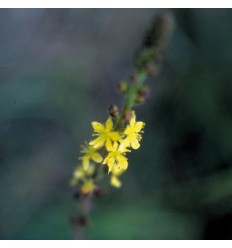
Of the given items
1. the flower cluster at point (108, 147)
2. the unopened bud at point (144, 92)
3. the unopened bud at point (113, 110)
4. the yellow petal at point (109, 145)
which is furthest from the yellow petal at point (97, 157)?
the unopened bud at point (144, 92)

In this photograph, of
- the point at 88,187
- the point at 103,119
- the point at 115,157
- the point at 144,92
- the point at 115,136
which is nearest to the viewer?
the point at 144,92

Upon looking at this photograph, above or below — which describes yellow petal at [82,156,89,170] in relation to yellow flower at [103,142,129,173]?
above

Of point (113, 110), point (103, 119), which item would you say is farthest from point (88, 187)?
point (103, 119)

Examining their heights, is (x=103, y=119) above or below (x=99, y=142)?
above

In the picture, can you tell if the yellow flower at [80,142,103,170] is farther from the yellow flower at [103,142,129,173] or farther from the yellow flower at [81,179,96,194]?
the yellow flower at [81,179,96,194]

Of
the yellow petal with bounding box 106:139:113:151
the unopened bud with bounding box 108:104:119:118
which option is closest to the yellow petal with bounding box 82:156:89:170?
the yellow petal with bounding box 106:139:113:151

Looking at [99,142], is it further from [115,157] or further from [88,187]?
[88,187]

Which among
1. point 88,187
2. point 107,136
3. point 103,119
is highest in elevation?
point 103,119

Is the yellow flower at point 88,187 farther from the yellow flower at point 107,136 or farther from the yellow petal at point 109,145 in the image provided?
the yellow petal at point 109,145

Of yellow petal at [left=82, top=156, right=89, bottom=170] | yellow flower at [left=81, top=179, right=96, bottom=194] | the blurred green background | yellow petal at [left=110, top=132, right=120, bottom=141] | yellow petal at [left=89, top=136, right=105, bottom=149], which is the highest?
the blurred green background
